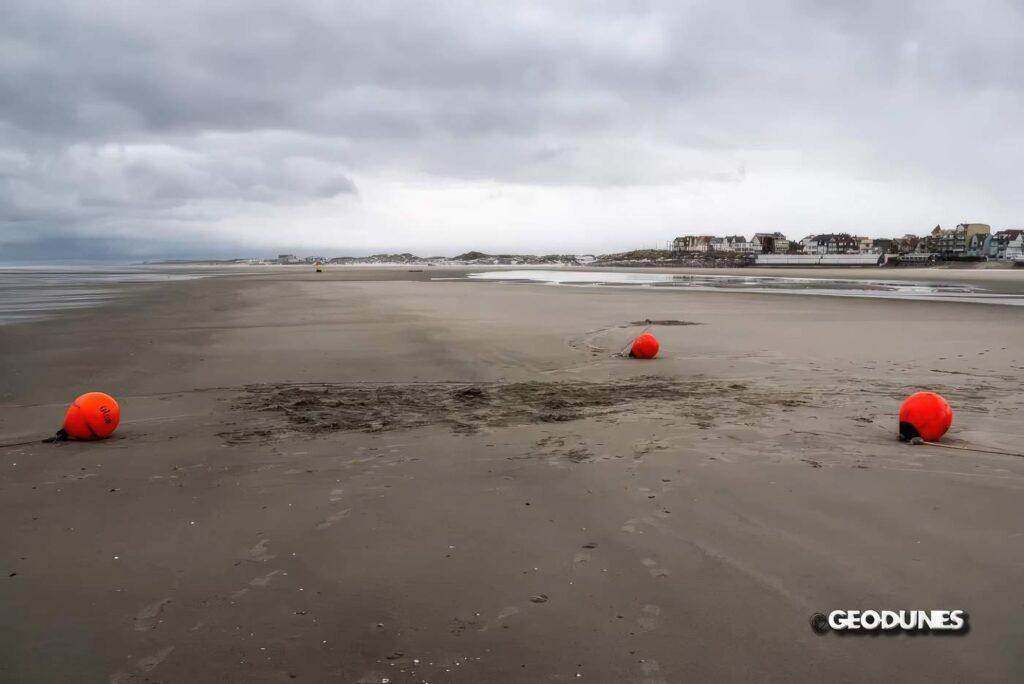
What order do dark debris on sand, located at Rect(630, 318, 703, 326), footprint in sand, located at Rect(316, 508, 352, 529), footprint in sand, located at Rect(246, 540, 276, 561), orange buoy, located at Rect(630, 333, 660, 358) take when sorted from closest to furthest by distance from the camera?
footprint in sand, located at Rect(246, 540, 276, 561) < footprint in sand, located at Rect(316, 508, 352, 529) < orange buoy, located at Rect(630, 333, 660, 358) < dark debris on sand, located at Rect(630, 318, 703, 326)

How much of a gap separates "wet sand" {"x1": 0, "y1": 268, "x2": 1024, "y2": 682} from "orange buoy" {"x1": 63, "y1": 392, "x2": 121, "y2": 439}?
184 mm

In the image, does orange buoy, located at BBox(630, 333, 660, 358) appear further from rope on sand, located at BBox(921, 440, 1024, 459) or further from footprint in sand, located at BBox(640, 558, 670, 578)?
footprint in sand, located at BBox(640, 558, 670, 578)

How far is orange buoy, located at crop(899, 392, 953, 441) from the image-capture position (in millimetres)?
6086

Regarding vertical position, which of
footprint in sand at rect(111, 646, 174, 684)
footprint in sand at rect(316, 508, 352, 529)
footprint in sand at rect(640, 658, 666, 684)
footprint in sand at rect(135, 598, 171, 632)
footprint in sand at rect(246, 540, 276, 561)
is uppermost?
footprint in sand at rect(316, 508, 352, 529)

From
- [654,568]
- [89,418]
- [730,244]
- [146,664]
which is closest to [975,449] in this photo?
[654,568]

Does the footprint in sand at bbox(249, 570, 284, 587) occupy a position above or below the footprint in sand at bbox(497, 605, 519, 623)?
above

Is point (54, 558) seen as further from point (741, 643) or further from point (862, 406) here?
point (862, 406)

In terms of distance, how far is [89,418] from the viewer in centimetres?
639

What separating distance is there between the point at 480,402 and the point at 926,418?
5005mm

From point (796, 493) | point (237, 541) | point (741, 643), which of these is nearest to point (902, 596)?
point (741, 643)

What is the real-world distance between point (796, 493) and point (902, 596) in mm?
1518

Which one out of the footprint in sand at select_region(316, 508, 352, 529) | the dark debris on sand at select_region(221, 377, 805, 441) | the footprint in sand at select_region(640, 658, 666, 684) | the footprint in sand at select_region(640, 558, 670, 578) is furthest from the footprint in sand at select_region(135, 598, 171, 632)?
the dark debris on sand at select_region(221, 377, 805, 441)

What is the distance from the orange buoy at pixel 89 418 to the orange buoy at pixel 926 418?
27.3 feet

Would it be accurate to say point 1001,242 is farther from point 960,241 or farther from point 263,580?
point 263,580
